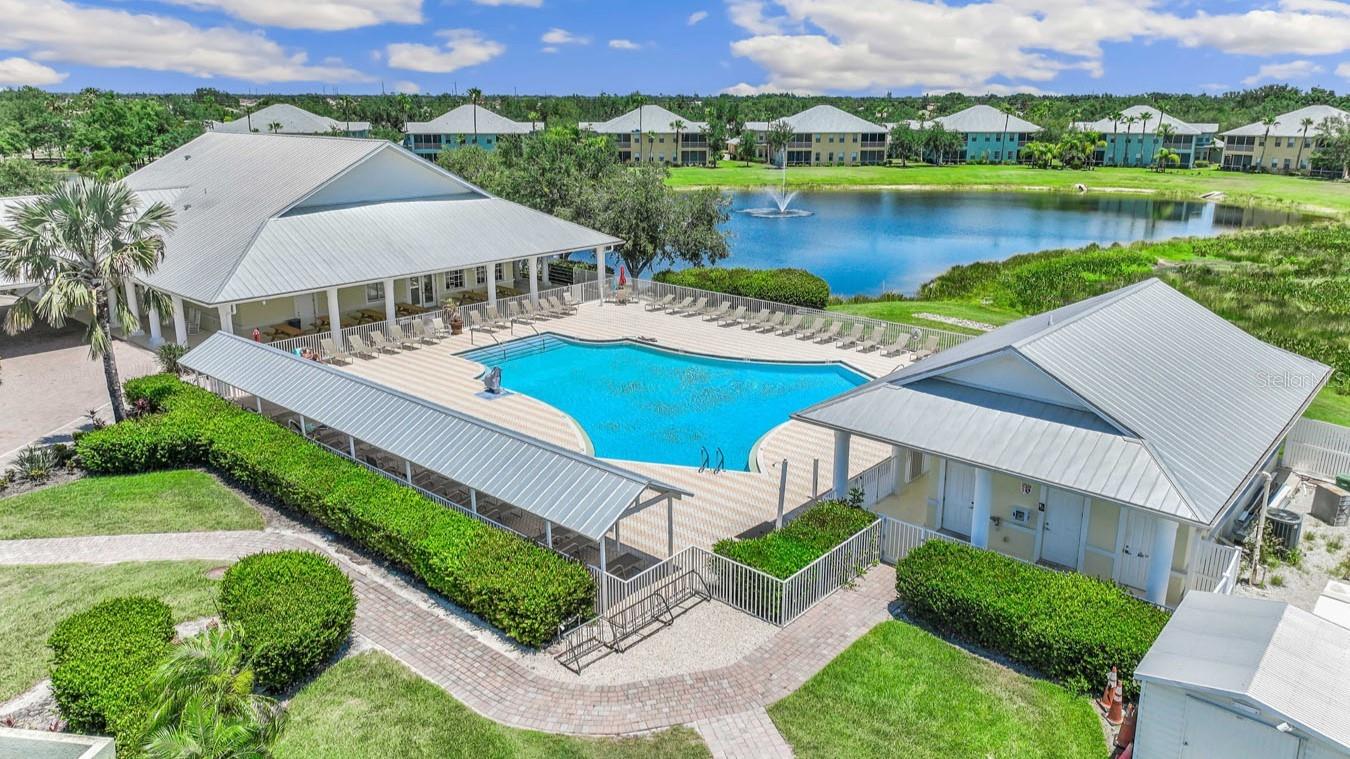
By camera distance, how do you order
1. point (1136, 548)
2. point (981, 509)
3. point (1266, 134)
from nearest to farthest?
1. point (1136, 548)
2. point (981, 509)
3. point (1266, 134)

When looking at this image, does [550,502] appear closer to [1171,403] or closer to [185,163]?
[1171,403]

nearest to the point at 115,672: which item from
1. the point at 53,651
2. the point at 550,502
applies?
the point at 53,651

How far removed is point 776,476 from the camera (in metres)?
21.0

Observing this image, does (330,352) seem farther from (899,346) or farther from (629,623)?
(899,346)

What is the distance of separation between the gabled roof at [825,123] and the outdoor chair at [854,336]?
99378 mm

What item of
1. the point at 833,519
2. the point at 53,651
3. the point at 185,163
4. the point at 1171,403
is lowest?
the point at 53,651

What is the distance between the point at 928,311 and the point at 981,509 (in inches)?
897

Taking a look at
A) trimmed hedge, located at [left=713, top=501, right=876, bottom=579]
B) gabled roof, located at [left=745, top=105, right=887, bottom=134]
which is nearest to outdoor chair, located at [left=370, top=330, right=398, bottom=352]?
trimmed hedge, located at [left=713, top=501, right=876, bottom=579]

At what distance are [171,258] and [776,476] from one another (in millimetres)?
24259

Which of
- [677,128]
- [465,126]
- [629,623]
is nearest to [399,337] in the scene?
[629,623]

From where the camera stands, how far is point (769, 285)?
36656 millimetres

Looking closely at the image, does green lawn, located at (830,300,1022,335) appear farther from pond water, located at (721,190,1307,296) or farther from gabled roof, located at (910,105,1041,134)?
gabled roof, located at (910,105,1041,134)

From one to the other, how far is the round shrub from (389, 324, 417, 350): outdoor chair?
62.6ft

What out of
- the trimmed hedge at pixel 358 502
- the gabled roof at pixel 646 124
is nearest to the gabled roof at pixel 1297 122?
the gabled roof at pixel 646 124
